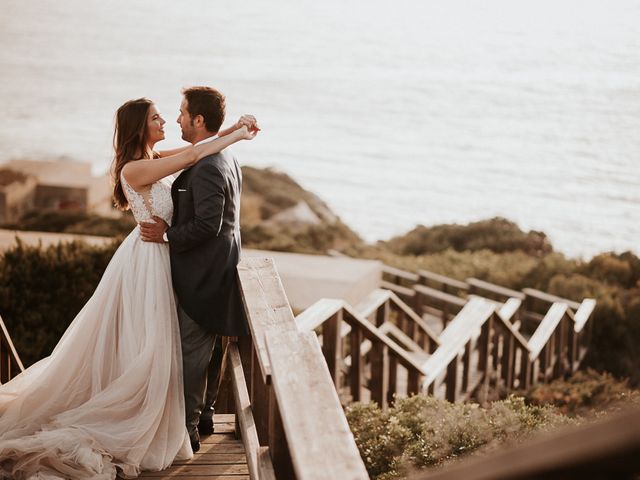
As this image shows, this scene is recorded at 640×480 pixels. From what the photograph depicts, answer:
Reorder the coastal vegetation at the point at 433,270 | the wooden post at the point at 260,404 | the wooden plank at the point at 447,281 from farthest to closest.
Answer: the wooden plank at the point at 447,281
the coastal vegetation at the point at 433,270
the wooden post at the point at 260,404

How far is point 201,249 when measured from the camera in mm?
3686

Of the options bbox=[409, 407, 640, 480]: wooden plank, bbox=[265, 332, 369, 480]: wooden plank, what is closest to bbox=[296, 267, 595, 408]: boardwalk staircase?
bbox=[265, 332, 369, 480]: wooden plank

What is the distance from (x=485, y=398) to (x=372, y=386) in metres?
2.44

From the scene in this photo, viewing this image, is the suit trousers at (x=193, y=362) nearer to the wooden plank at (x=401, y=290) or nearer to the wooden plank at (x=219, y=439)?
the wooden plank at (x=219, y=439)

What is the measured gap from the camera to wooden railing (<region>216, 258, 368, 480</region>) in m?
1.90

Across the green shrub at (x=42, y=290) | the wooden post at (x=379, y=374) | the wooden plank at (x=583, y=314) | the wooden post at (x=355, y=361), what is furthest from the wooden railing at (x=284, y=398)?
the wooden plank at (x=583, y=314)

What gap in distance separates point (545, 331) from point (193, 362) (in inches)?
255

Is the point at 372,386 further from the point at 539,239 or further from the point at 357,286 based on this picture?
the point at 539,239

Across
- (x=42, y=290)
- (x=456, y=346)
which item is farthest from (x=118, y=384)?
(x=42, y=290)

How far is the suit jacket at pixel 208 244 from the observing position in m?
3.57

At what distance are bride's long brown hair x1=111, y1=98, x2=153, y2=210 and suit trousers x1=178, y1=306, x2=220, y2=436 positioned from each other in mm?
740

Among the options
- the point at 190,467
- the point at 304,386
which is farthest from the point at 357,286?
the point at 304,386

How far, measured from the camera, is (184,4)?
7469 cm

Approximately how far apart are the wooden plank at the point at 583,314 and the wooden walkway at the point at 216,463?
7.93m
